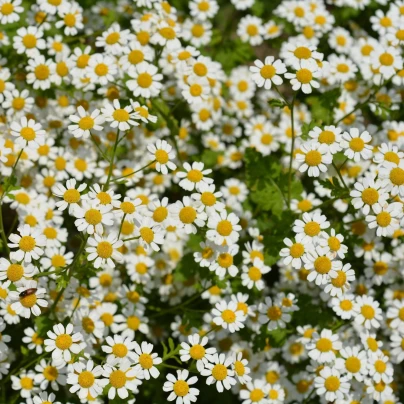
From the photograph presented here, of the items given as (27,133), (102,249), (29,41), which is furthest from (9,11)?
(102,249)

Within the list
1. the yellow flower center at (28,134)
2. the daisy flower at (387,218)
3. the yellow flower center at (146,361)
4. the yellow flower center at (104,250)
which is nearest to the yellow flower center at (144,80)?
the yellow flower center at (28,134)

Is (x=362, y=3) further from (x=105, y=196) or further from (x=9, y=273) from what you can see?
(x=9, y=273)

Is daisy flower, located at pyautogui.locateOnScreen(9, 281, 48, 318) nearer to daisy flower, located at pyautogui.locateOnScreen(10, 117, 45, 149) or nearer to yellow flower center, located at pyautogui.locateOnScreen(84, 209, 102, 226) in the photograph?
yellow flower center, located at pyautogui.locateOnScreen(84, 209, 102, 226)

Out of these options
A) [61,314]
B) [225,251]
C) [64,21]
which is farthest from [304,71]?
[61,314]

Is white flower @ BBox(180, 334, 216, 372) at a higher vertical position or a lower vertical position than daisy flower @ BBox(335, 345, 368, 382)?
lower

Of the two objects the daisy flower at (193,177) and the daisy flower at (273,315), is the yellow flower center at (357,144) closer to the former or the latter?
the daisy flower at (193,177)

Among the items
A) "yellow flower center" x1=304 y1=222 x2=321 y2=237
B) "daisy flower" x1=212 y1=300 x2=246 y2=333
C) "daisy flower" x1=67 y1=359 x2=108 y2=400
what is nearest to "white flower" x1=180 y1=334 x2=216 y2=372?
"daisy flower" x1=212 y1=300 x2=246 y2=333

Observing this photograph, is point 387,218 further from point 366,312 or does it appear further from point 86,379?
point 86,379
